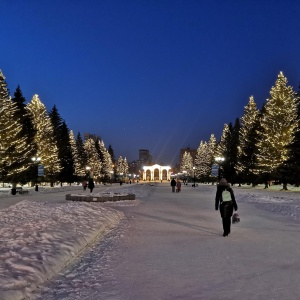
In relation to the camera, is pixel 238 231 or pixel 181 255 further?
pixel 238 231

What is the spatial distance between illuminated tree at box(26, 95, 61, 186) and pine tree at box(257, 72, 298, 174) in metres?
31.7

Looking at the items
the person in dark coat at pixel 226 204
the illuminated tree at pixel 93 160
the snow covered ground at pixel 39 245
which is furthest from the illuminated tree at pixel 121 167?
the person in dark coat at pixel 226 204

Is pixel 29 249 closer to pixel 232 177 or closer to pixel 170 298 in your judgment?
pixel 170 298

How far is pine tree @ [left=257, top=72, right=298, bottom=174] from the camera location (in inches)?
1869

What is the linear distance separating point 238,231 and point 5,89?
135 feet

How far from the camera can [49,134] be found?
6278 centimetres

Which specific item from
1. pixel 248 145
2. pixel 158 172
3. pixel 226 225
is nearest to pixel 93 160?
pixel 248 145

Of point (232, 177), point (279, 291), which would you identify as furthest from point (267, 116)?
point (279, 291)

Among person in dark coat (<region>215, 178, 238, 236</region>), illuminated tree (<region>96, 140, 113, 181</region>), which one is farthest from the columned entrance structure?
person in dark coat (<region>215, 178, 238, 236</region>)

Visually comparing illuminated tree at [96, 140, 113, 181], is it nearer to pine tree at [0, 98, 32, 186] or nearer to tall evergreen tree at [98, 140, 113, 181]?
tall evergreen tree at [98, 140, 113, 181]

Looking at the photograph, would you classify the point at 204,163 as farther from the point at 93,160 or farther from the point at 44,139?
the point at 44,139

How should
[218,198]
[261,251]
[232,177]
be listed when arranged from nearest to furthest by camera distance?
[261,251] < [218,198] < [232,177]

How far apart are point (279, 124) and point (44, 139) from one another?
1366 inches

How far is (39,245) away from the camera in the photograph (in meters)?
8.70
